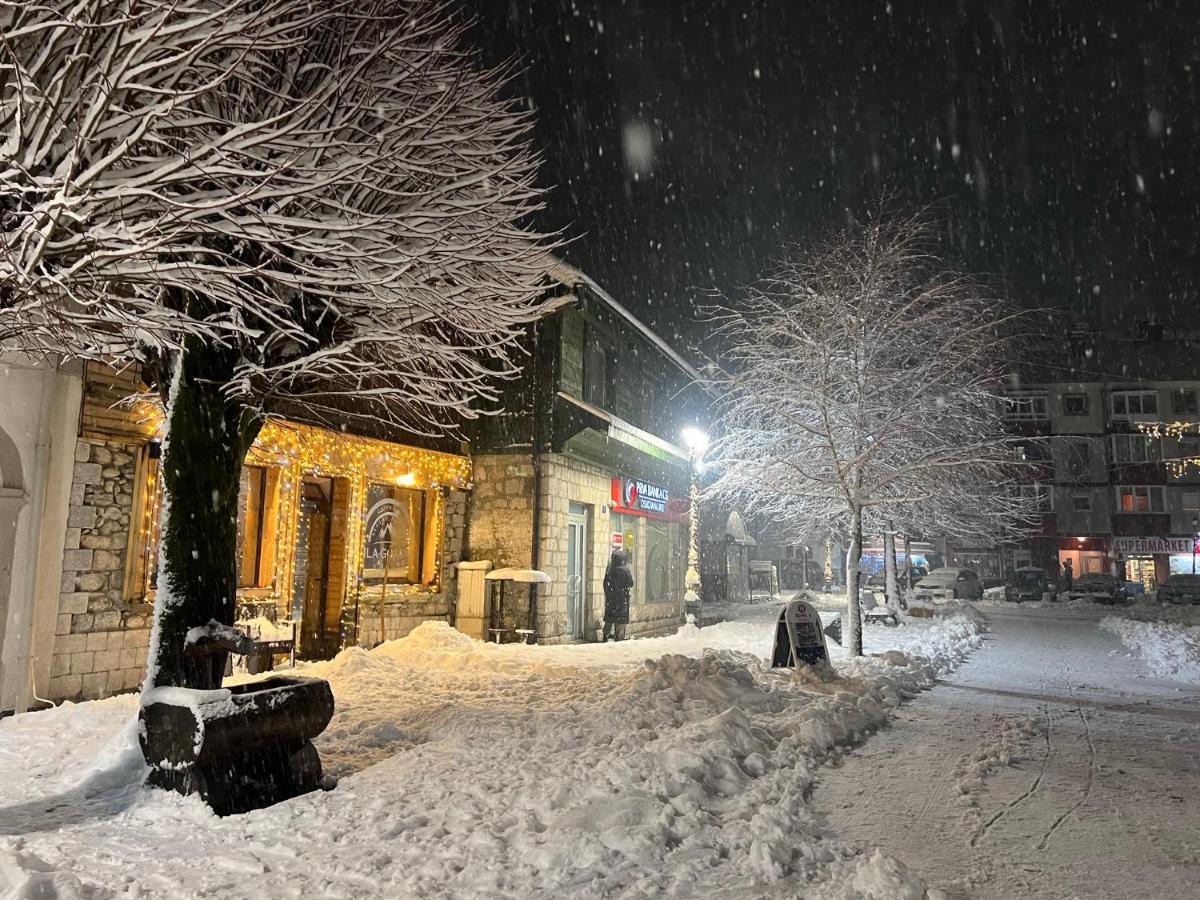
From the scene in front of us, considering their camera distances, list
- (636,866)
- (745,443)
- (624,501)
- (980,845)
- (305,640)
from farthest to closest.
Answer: (624,501) → (745,443) → (305,640) → (980,845) → (636,866)

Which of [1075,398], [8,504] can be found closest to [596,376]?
[8,504]

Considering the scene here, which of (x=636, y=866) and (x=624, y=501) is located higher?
(x=624, y=501)

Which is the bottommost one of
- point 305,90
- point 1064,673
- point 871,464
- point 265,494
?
point 1064,673

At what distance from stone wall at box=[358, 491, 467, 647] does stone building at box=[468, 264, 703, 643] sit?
0.30 m

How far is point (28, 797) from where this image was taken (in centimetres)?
531

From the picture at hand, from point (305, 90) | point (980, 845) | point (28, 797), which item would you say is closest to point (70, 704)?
point (28, 797)

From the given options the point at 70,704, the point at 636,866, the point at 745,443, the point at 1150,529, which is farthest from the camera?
the point at 1150,529

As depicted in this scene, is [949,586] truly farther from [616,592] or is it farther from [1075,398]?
[616,592]

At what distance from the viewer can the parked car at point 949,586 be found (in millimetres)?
35094

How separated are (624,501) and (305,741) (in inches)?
525

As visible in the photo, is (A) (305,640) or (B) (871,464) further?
(B) (871,464)

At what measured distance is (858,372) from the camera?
566 inches

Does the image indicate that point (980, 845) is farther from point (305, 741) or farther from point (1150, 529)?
point (1150, 529)

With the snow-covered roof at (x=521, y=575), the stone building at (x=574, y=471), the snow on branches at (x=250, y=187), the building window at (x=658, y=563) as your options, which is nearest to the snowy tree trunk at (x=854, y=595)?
the stone building at (x=574, y=471)
